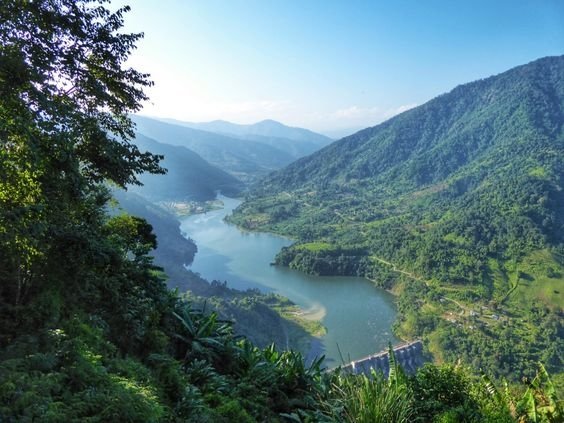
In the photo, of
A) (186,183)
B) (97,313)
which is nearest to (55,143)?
(97,313)

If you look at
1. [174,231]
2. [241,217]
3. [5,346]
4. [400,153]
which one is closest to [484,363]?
[5,346]

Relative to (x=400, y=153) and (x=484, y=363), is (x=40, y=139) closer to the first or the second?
(x=484, y=363)

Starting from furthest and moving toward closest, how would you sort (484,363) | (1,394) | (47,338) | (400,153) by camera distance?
(400,153) < (484,363) < (47,338) < (1,394)

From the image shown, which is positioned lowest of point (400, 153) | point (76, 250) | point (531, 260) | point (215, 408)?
point (531, 260)

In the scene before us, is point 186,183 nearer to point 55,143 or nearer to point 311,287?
point 311,287

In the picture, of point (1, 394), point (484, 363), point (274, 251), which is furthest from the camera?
point (274, 251)

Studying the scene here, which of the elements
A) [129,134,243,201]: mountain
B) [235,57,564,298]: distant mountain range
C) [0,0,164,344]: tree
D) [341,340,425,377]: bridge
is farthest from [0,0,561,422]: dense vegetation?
[129,134,243,201]: mountain

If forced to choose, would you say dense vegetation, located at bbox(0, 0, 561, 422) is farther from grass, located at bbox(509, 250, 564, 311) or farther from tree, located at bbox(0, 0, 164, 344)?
grass, located at bbox(509, 250, 564, 311)
